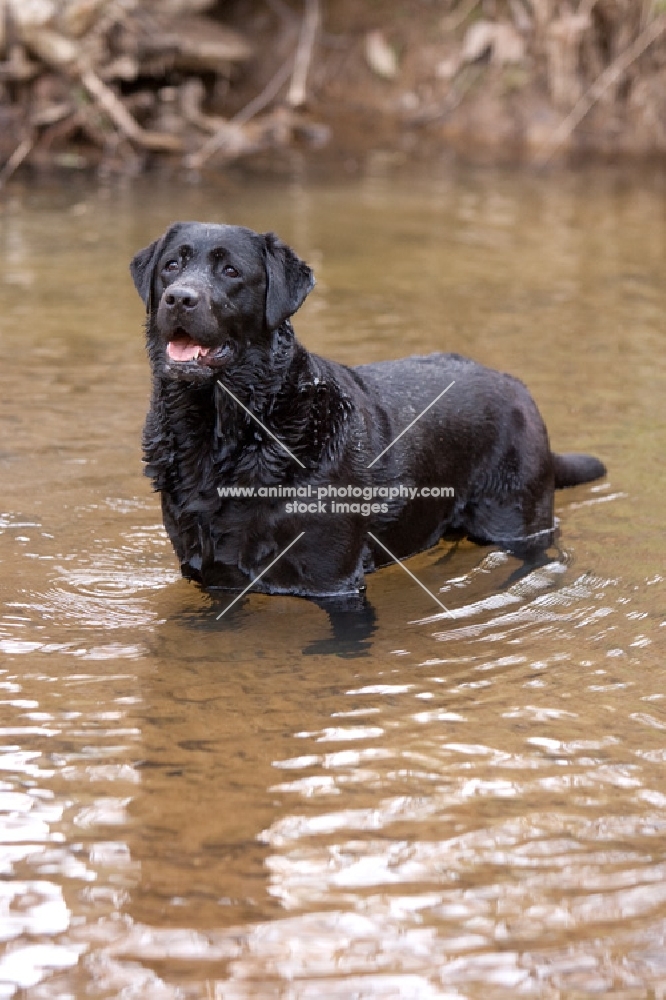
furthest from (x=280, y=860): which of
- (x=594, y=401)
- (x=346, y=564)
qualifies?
(x=594, y=401)

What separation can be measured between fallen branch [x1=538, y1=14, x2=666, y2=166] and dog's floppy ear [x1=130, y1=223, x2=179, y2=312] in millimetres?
9817

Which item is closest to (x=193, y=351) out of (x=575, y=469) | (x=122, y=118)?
(x=575, y=469)

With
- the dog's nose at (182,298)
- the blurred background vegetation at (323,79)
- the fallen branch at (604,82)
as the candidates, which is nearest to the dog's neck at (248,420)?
the dog's nose at (182,298)

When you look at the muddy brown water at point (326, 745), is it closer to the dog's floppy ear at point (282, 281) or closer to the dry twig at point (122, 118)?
the dog's floppy ear at point (282, 281)

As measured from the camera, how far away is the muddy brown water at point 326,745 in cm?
274

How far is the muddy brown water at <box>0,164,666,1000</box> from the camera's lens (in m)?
2.74

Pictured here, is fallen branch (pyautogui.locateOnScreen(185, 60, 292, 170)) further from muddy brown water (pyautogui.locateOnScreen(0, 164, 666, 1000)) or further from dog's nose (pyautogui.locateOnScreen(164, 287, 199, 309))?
dog's nose (pyautogui.locateOnScreen(164, 287, 199, 309))

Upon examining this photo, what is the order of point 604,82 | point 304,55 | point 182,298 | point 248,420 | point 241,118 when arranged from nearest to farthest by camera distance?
point 182,298, point 248,420, point 604,82, point 304,55, point 241,118

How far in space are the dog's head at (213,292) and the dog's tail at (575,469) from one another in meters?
1.70

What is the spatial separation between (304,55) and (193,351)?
10.9 metres

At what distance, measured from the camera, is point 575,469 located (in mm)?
5637

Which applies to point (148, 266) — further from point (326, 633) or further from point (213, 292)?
point (326, 633)

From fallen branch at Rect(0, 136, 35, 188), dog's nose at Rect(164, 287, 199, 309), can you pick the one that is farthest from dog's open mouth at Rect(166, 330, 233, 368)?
fallen branch at Rect(0, 136, 35, 188)

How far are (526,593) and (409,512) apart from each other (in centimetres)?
54
